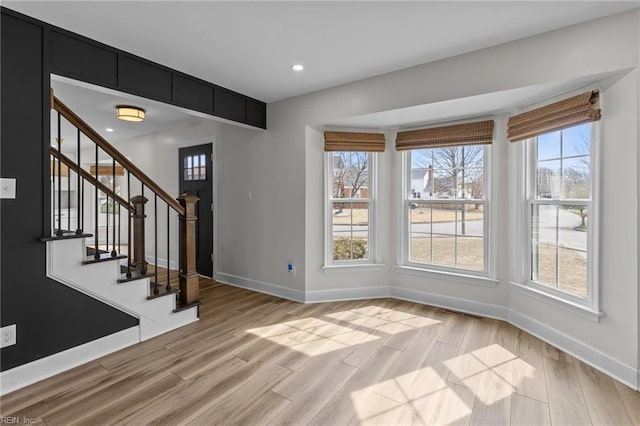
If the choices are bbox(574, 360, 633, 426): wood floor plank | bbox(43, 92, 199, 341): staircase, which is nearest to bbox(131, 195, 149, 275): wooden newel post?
bbox(43, 92, 199, 341): staircase

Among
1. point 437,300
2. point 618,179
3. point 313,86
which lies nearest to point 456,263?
point 437,300

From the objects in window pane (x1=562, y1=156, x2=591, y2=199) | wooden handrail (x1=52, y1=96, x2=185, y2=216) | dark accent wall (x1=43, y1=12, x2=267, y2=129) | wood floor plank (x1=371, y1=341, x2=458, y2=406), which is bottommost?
wood floor plank (x1=371, y1=341, x2=458, y2=406)

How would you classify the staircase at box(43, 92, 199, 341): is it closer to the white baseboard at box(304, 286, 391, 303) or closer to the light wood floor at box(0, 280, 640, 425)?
the light wood floor at box(0, 280, 640, 425)

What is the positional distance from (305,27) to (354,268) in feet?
8.66

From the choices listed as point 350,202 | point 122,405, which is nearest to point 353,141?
point 350,202

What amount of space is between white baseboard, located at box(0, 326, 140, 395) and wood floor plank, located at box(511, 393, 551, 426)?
2851mm

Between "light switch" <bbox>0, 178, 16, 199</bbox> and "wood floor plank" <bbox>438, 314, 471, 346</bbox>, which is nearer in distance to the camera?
"light switch" <bbox>0, 178, 16, 199</bbox>

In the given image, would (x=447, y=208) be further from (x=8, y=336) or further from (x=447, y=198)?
(x=8, y=336)

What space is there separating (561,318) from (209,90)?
394 cm

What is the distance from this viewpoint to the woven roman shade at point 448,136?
10.5 feet

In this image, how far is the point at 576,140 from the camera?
2.56 metres

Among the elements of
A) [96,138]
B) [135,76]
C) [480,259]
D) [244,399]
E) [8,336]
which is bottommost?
[244,399]

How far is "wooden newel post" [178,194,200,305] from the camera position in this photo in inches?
124

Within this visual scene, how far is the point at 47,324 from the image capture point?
216 cm
